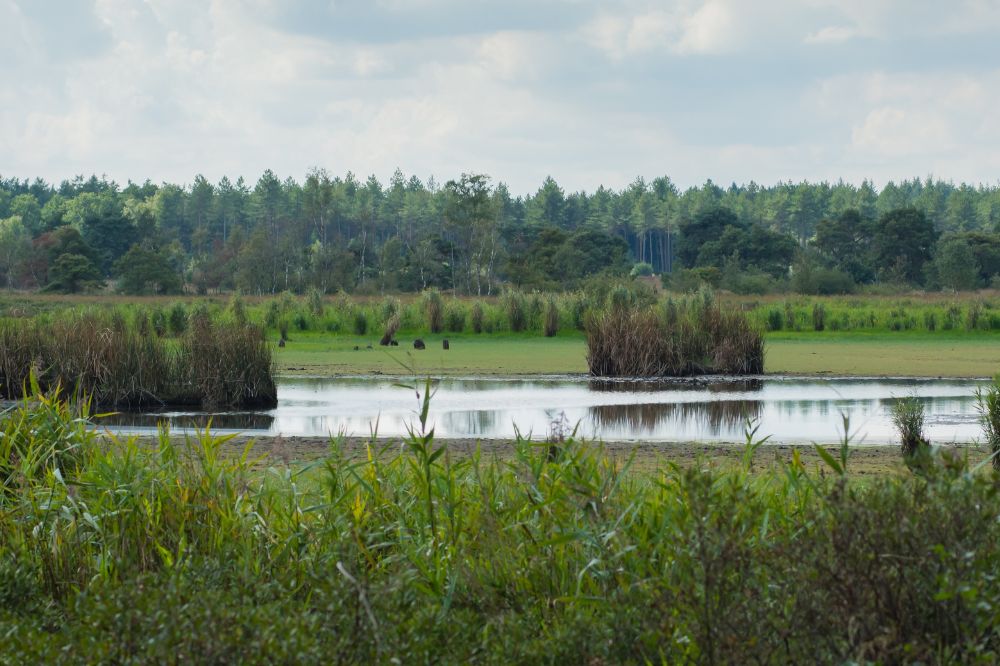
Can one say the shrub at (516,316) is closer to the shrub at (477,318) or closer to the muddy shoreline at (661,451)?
the shrub at (477,318)

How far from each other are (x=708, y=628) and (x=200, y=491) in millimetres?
2788

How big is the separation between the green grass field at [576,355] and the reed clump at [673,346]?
83 centimetres

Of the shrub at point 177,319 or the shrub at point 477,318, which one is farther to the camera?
the shrub at point 477,318

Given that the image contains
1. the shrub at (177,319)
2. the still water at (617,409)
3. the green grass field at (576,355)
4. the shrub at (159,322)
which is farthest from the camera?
the shrub at (177,319)

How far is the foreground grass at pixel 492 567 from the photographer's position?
3535 mm

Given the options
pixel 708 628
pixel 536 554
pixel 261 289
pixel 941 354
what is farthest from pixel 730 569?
pixel 261 289

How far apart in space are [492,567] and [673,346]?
55.5ft

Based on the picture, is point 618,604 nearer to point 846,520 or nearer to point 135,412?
point 846,520

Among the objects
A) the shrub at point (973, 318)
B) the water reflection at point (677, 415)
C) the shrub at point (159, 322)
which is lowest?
the water reflection at point (677, 415)

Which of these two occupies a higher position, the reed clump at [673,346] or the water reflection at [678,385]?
the reed clump at [673,346]

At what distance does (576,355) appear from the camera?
26.0m

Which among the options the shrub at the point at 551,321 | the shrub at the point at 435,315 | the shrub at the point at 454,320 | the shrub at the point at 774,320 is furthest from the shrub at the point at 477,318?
the shrub at the point at 774,320

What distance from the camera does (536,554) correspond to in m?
4.77

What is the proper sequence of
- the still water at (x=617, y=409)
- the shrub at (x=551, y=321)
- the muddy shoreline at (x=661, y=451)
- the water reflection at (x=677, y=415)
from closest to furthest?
the muddy shoreline at (x=661, y=451) → the still water at (x=617, y=409) → the water reflection at (x=677, y=415) → the shrub at (x=551, y=321)
